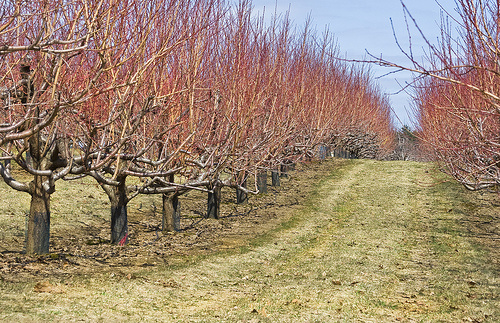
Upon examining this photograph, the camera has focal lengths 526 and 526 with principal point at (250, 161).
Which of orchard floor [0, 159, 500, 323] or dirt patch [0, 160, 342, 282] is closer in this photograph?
orchard floor [0, 159, 500, 323]

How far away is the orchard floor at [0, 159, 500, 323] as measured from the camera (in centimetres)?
645

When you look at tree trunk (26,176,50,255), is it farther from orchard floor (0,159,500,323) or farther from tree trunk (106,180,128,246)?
tree trunk (106,180,128,246)

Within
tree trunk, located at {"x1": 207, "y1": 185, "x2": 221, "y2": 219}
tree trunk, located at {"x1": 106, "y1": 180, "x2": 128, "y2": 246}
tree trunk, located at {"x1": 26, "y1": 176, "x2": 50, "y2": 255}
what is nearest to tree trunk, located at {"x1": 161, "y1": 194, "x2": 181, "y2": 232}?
tree trunk, located at {"x1": 106, "y1": 180, "x2": 128, "y2": 246}

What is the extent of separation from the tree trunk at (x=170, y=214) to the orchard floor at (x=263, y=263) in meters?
0.32

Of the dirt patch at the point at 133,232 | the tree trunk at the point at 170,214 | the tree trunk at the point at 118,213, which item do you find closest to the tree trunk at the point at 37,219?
the dirt patch at the point at 133,232

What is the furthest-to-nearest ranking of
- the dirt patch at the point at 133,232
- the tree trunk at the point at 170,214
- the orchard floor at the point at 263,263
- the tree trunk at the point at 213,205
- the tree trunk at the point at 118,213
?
the tree trunk at the point at 213,205, the tree trunk at the point at 170,214, the tree trunk at the point at 118,213, the dirt patch at the point at 133,232, the orchard floor at the point at 263,263

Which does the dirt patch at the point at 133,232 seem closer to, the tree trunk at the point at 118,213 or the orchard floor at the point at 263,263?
the orchard floor at the point at 263,263

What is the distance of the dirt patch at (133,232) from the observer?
8.05 metres

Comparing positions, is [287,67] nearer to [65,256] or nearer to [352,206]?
[352,206]

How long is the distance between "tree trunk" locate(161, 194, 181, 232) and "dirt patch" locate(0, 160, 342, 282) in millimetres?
229

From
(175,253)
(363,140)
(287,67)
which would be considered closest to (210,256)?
(175,253)

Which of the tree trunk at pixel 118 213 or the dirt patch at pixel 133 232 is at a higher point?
Answer: the tree trunk at pixel 118 213

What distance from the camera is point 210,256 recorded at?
9.51 meters

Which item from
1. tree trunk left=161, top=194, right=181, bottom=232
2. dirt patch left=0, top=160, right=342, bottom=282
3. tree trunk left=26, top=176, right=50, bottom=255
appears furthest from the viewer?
tree trunk left=161, top=194, right=181, bottom=232
